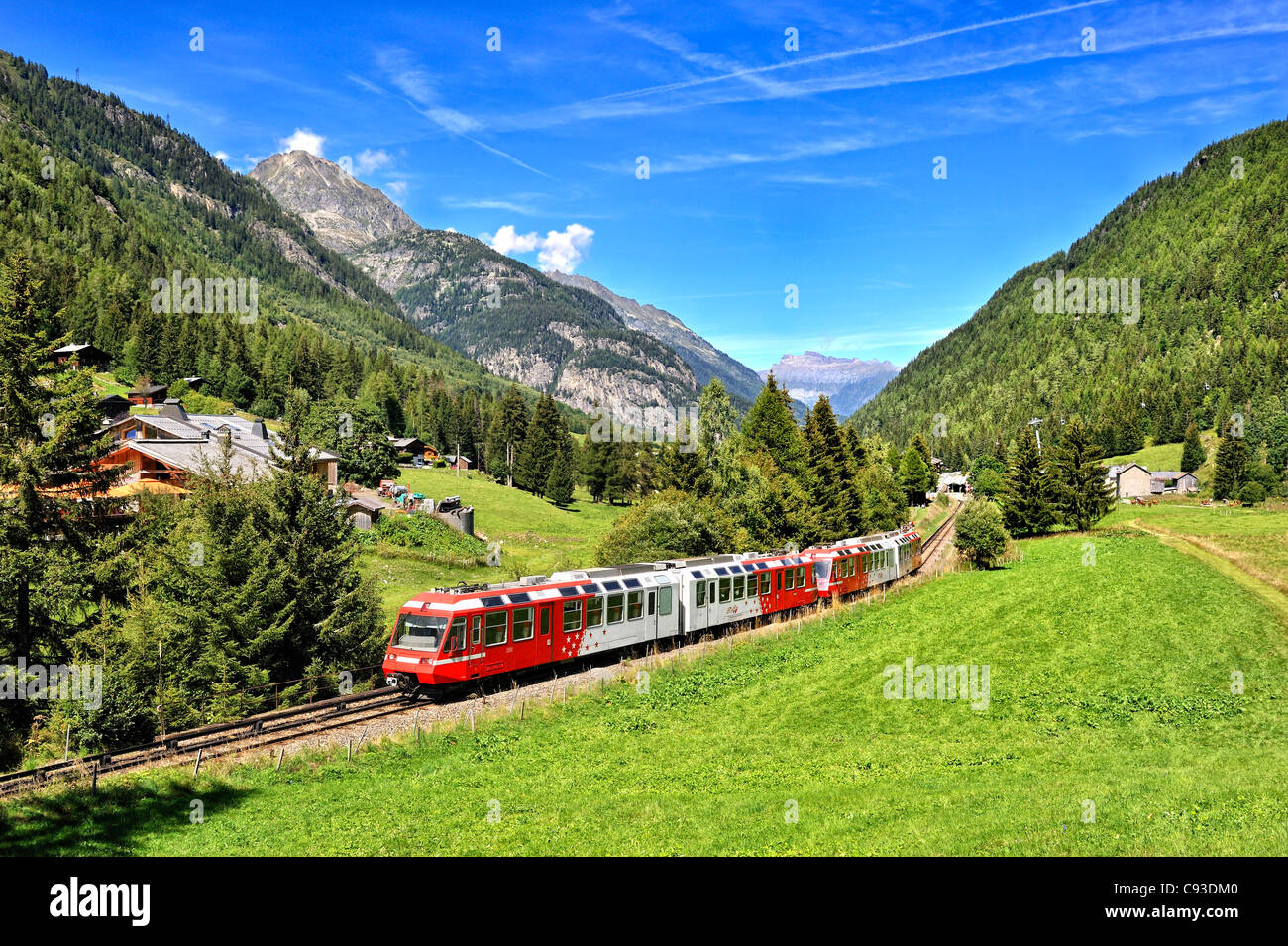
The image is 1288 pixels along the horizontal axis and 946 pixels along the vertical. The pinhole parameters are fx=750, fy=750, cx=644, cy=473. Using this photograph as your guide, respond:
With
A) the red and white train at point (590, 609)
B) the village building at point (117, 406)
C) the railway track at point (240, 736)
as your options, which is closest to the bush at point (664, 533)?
the red and white train at point (590, 609)

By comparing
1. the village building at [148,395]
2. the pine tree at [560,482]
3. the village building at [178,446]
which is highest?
the village building at [148,395]

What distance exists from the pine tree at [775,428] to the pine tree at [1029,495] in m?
18.5

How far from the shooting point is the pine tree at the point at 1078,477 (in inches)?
2717

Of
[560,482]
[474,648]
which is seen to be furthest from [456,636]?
[560,482]

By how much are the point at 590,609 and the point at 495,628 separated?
5196mm

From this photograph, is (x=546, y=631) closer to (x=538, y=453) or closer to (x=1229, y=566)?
(x=1229, y=566)

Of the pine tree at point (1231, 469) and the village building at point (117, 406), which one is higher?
the village building at point (117, 406)

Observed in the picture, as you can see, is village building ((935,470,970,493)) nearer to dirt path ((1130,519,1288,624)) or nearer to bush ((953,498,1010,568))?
dirt path ((1130,519,1288,624))

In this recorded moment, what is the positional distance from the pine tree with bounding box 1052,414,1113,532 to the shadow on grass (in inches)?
2804

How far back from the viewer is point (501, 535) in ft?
275

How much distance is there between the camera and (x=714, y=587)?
3800 centimetres

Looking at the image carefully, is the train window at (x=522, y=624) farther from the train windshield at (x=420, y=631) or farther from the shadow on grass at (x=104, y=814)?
the shadow on grass at (x=104, y=814)
